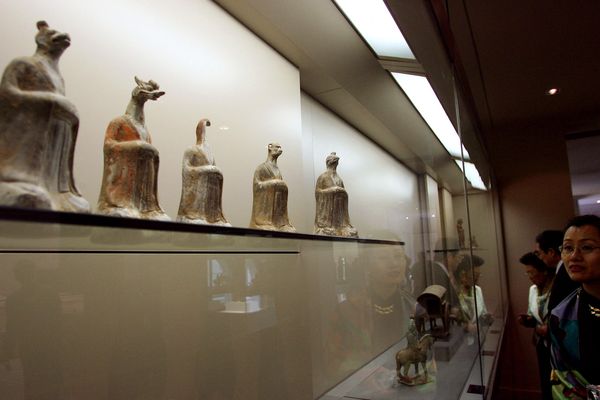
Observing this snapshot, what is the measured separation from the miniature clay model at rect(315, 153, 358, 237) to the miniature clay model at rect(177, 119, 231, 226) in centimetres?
63

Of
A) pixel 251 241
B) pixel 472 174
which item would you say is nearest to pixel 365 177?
pixel 251 241

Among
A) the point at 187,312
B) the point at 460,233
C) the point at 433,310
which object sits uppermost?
the point at 460,233

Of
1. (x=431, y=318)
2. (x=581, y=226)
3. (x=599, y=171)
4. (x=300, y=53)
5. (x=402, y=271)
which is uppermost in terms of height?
(x=300, y=53)

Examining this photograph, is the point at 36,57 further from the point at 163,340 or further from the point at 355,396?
the point at 355,396

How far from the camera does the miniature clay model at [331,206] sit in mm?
1600

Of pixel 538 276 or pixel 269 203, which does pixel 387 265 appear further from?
Answer: pixel 538 276

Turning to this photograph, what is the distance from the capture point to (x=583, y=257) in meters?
1.55

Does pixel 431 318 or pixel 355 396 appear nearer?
pixel 355 396

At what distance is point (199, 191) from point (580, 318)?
1.44 m

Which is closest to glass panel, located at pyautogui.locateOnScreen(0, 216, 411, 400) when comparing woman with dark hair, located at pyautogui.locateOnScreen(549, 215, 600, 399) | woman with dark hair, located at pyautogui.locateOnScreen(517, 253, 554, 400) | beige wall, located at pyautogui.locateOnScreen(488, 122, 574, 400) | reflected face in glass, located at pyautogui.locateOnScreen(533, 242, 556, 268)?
woman with dark hair, located at pyautogui.locateOnScreen(549, 215, 600, 399)

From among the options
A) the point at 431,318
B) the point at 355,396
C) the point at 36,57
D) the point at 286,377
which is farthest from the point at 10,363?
the point at 431,318

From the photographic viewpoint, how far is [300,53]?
1.90 meters

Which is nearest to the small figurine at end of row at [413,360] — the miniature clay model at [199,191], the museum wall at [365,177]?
the museum wall at [365,177]

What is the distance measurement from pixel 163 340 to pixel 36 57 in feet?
2.54
